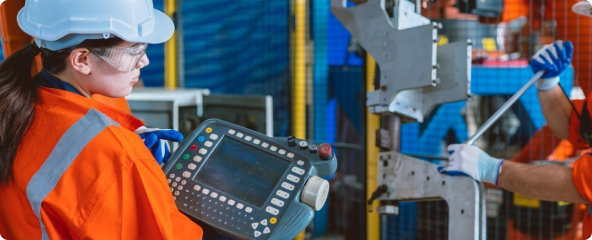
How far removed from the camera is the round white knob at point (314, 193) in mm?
1631

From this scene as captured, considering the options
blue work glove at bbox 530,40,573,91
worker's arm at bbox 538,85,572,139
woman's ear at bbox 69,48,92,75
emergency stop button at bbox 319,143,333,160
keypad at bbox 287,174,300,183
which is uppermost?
woman's ear at bbox 69,48,92,75

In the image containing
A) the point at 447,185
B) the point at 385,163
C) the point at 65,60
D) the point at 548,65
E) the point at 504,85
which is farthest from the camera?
the point at 504,85

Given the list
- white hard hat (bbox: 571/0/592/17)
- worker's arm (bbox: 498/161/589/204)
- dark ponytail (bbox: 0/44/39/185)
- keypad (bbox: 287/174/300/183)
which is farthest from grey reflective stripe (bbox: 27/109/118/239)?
white hard hat (bbox: 571/0/592/17)

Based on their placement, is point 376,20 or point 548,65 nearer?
point 376,20

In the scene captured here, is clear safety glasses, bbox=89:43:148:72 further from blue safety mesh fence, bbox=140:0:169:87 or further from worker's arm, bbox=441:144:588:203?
blue safety mesh fence, bbox=140:0:169:87

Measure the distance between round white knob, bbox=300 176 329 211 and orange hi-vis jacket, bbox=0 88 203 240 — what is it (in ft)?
0.99

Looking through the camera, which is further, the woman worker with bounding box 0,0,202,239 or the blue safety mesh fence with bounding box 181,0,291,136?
the blue safety mesh fence with bounding box 181,0,291,136

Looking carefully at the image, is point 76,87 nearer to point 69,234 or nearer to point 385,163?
point 69,234

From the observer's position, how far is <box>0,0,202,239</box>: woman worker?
1.49 metres

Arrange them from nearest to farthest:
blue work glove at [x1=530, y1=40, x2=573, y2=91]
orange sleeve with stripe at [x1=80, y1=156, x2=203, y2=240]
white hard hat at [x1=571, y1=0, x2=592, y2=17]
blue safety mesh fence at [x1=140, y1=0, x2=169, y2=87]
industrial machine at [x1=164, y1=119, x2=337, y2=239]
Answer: orange sleeve with stripe at [x1=80, y1=156, x2=203, y2=240] → industrial machine at [x1=164, y1=119, x2=337, y2=239] → white hard hat at [x1=571, y1=0, x2=592, y2=17] → blue work glove at [x1=530, y1=40, x2=573, y2=91] → blue safety mesh fence at [x1=140, y1=0, x2=169, y2=87]

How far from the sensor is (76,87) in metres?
1.71

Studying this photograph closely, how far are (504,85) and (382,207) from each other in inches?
87.0

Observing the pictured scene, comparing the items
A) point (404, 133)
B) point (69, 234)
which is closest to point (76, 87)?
point (69, 234)

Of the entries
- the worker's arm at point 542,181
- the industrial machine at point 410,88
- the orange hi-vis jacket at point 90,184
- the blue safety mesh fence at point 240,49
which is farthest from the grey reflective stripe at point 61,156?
the blue safety mesh fence at point 240,49
